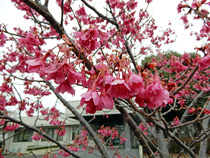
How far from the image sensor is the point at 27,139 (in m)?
22.1

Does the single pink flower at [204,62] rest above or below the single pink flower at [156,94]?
above

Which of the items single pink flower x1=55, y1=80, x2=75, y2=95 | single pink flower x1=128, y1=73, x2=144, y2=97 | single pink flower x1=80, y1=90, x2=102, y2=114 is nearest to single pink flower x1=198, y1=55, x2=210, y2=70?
single pink flower x1=128, y1=73, x2=144, y2=97

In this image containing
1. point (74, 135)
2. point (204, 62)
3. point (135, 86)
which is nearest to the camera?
point (135, 86)

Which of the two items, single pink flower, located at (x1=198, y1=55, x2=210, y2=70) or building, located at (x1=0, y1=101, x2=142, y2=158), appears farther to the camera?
building, located at (x1=0, y1=101, x2=142, y2=158)

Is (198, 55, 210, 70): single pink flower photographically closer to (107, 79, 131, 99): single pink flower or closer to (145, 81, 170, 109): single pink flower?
(145, 81, 170, 109): single pink flower

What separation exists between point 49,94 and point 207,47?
713 centimetres

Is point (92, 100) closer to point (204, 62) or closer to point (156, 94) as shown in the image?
point (156, 94)

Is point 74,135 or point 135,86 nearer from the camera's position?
point 135,86

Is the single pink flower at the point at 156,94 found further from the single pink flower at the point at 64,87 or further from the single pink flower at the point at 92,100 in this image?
the single pink flower at the point at 64,87

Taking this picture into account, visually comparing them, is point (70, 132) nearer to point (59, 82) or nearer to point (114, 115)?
point (114, 115)

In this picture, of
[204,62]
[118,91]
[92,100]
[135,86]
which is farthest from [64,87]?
[204,62]

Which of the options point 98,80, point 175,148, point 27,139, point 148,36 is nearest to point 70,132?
point 27,139

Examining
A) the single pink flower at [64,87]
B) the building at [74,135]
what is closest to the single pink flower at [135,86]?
the single pink flower at [64,87]

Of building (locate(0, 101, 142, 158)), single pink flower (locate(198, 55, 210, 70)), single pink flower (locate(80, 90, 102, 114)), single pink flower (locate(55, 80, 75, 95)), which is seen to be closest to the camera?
single pink flower (locate(80, 90, 102, 114))
